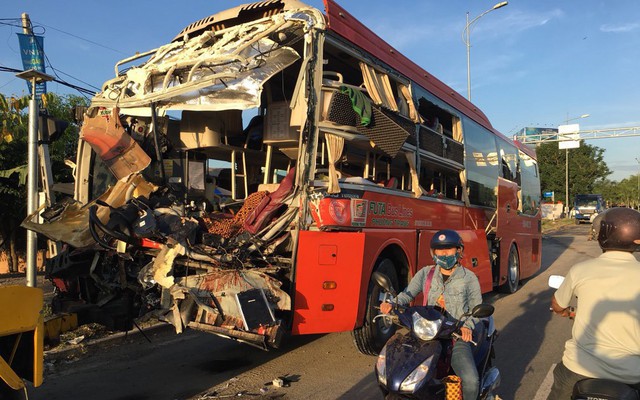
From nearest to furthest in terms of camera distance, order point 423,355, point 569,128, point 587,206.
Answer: point 423,355 < point 587,206 < point 569,128

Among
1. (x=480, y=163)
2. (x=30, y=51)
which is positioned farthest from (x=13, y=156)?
(x=480, y=163)

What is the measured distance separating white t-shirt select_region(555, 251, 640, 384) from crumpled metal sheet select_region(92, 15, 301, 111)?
11.0 feet

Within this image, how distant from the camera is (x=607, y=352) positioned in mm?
2416

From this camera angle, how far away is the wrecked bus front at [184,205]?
14.8 feet

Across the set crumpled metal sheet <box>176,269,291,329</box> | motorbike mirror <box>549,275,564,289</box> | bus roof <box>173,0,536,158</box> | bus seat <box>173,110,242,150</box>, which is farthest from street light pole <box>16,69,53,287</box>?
motorbike mirror <box>549,275,564,289</box>

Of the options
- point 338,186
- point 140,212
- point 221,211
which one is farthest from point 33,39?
point 338,186

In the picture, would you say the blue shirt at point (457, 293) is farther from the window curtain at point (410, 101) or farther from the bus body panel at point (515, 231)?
the bus body panel at point (515, 231)

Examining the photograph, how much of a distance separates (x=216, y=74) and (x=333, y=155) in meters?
1.46

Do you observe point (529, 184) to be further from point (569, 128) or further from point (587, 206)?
point (569, 128)

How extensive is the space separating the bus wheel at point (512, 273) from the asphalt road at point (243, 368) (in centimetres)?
297

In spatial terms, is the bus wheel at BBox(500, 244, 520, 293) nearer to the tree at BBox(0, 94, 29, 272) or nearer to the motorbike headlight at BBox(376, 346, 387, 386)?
the motorbike headlight at BBox(376, 346, 387, 386)

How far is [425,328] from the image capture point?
3111 millimetres

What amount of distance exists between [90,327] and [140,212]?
3.18 metres

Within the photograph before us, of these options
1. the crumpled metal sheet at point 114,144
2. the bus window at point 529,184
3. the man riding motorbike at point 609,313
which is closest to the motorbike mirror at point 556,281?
the man riding motorbike at point 609,313
